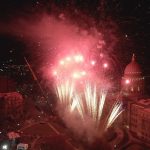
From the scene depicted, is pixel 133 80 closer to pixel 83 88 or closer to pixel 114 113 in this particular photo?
pixel 114 113

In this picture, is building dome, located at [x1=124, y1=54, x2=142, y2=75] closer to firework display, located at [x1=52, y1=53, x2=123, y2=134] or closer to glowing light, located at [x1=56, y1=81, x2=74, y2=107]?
firework display, located at [x1=52, y1=53, x2=123, y2=134]

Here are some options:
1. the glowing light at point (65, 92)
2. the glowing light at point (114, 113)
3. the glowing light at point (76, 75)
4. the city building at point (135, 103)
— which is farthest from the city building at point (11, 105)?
the city building at point (135, 103)

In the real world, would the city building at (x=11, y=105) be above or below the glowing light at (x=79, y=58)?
below

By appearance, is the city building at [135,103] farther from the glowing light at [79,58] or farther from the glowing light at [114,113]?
the glowing light at [79,58]

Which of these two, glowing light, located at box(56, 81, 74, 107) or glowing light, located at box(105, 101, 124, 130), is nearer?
glowing light, located at box(105, 101, 124, 130)

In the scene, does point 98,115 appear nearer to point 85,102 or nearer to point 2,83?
point 85,102

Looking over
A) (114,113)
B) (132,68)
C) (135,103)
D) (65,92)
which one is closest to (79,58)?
(65,92)

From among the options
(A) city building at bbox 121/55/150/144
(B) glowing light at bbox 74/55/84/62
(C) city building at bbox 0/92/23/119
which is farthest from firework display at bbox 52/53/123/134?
(C) city building at bbox 0/92/23/119

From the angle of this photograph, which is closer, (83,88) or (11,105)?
(83,88)

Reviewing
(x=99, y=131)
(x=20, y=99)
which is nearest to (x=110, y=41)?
(x=99, y=131)
